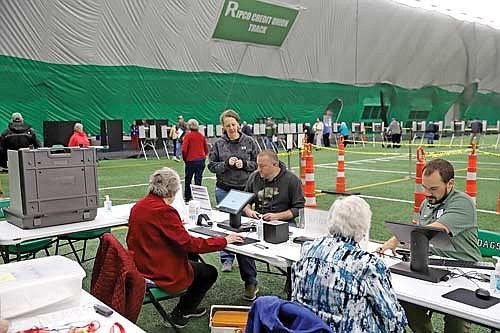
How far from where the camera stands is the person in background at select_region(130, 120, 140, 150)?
17.6 metres

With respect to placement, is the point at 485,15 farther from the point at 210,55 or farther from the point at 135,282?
the point at 135,282

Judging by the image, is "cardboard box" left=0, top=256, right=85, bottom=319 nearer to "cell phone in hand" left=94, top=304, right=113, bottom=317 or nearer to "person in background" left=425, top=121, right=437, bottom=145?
"cell phone in hand" left=94, top=304, right=113, bottom=317

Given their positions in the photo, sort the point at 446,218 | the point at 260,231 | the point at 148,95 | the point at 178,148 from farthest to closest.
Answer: the point at 148,95
the point at 178,148
the point at 260,231
the point at 446,218

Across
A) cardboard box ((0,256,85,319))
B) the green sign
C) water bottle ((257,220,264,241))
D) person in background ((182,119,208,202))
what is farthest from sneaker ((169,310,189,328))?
the green sign

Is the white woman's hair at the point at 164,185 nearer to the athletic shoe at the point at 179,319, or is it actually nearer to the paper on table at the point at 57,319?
the athletic shoe at the point at 179,319

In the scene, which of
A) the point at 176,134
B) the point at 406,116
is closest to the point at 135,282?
the point at 176,134

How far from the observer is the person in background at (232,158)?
17.3ft

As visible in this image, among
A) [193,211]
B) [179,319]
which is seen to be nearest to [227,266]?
[193,211]

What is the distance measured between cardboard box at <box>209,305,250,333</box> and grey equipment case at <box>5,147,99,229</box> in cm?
164

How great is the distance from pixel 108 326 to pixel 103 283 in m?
0.61

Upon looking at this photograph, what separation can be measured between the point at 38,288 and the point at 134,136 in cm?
1585

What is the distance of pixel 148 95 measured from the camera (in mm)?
18516

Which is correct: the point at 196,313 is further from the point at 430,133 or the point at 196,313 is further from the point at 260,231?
the point at 430,133

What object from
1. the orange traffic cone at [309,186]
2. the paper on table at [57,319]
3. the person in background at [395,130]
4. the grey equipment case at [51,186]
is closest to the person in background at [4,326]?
the paper on table at [57,319]
